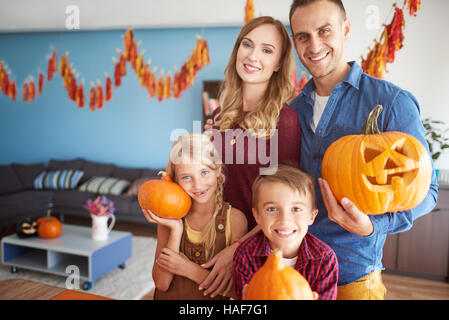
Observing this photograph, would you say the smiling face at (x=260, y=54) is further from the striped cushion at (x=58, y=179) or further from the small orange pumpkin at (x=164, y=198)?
the striped cushion at (x=58, y=179)

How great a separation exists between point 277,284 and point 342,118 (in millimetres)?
500

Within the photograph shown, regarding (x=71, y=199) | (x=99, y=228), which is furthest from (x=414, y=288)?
(x=71, y=199)

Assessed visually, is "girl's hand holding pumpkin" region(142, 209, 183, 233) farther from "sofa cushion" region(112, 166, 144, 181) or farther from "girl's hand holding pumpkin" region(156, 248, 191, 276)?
"sofa cushion" region(112, 166, 144, 181)

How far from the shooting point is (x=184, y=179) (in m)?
0.81

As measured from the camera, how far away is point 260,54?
83 cm

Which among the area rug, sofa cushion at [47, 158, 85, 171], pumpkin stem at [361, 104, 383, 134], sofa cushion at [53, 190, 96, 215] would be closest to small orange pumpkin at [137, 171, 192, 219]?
pumpkin stem at [361, 104, 383, 134]

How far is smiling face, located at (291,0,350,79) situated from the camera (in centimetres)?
77

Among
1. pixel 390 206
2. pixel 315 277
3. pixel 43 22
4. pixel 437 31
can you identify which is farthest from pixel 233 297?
pixel 43 22

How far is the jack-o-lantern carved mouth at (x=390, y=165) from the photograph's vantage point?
0.60 metres

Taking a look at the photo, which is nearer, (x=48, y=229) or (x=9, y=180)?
(x=48, y=229)

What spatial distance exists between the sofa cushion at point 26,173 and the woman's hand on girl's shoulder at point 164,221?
4.15 m

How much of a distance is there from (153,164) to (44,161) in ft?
10.3

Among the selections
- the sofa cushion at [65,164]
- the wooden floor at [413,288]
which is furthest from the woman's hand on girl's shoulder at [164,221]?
the sofa cushion at [65,164]

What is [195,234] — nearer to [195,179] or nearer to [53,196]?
[195,179]
